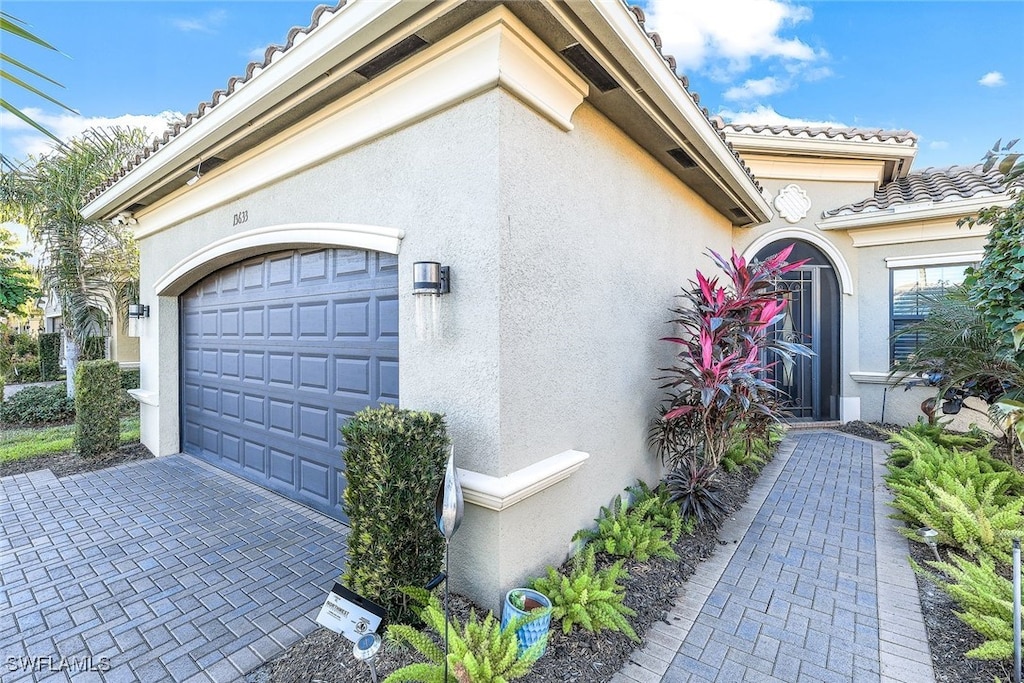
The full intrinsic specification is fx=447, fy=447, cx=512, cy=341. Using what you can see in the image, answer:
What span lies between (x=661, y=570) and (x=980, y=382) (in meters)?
6.11

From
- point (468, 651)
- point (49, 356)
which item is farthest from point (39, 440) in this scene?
point (49, 356)

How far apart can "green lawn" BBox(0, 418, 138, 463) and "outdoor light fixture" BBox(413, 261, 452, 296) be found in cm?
825

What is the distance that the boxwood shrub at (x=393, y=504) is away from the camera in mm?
2926

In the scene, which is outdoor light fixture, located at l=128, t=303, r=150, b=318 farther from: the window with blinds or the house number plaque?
the window with blinds

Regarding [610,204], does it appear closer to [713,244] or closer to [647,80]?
[647,80]

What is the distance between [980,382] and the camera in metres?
6.39

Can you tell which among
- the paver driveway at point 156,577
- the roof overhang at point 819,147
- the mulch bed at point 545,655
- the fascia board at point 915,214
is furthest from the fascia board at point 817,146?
the paver driveway at point 156,577

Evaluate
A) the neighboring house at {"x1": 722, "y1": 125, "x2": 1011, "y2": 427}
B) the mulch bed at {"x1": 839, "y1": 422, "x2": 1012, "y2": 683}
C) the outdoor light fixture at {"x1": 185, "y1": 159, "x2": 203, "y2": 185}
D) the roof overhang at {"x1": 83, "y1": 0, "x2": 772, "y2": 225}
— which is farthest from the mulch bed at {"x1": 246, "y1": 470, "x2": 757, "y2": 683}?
the neighboring house at {"x1": 722, "y1": 125, "x2": 1011, "y2": 427}

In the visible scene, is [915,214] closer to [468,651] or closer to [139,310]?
[468,651]

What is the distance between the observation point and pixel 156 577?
3.91m

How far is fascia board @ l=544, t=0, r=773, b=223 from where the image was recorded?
298 cm

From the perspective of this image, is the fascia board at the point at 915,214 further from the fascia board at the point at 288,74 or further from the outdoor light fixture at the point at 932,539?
the fascia board at the point at 288,74

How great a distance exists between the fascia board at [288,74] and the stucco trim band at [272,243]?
3.40 ft

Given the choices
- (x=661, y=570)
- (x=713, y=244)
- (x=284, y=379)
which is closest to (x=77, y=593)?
(x=284, y=379)
